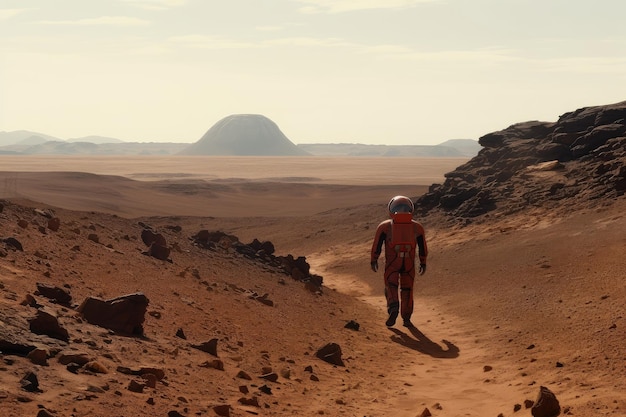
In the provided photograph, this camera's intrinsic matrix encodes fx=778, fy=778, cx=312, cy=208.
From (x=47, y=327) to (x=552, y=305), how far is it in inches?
383

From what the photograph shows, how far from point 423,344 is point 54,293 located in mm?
6514

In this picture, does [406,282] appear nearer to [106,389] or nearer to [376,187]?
[106,389]

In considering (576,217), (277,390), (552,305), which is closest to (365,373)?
(277,390)

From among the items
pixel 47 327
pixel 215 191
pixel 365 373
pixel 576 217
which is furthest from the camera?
pixel 215 191

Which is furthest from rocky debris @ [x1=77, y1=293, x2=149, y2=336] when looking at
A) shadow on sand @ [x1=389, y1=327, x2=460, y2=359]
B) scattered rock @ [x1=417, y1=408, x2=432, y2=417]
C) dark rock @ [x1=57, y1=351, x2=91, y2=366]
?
shadow on sand @ [x1=389, y1=327, x2=460, y2=359]

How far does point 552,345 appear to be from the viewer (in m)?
11.9

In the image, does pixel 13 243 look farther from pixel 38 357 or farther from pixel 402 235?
pixel 402 235

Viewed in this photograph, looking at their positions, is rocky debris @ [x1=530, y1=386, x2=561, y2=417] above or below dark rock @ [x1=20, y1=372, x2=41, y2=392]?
below

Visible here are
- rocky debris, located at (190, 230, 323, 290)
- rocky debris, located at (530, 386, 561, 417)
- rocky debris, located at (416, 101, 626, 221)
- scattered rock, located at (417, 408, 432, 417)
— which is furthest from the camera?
rocky debris, located at (416, 101, 626, 221)

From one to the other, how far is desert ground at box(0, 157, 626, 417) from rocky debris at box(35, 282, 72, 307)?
0.86 ft

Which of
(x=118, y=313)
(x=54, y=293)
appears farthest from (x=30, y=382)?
(x=54, y=293)

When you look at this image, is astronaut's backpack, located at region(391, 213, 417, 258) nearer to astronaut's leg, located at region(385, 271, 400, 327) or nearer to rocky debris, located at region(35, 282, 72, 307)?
astronaut's leg, located at region(385, 271, 400, 327)

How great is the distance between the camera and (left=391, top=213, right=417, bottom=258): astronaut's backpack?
48.5 ft

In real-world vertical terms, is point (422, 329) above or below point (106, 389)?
below
